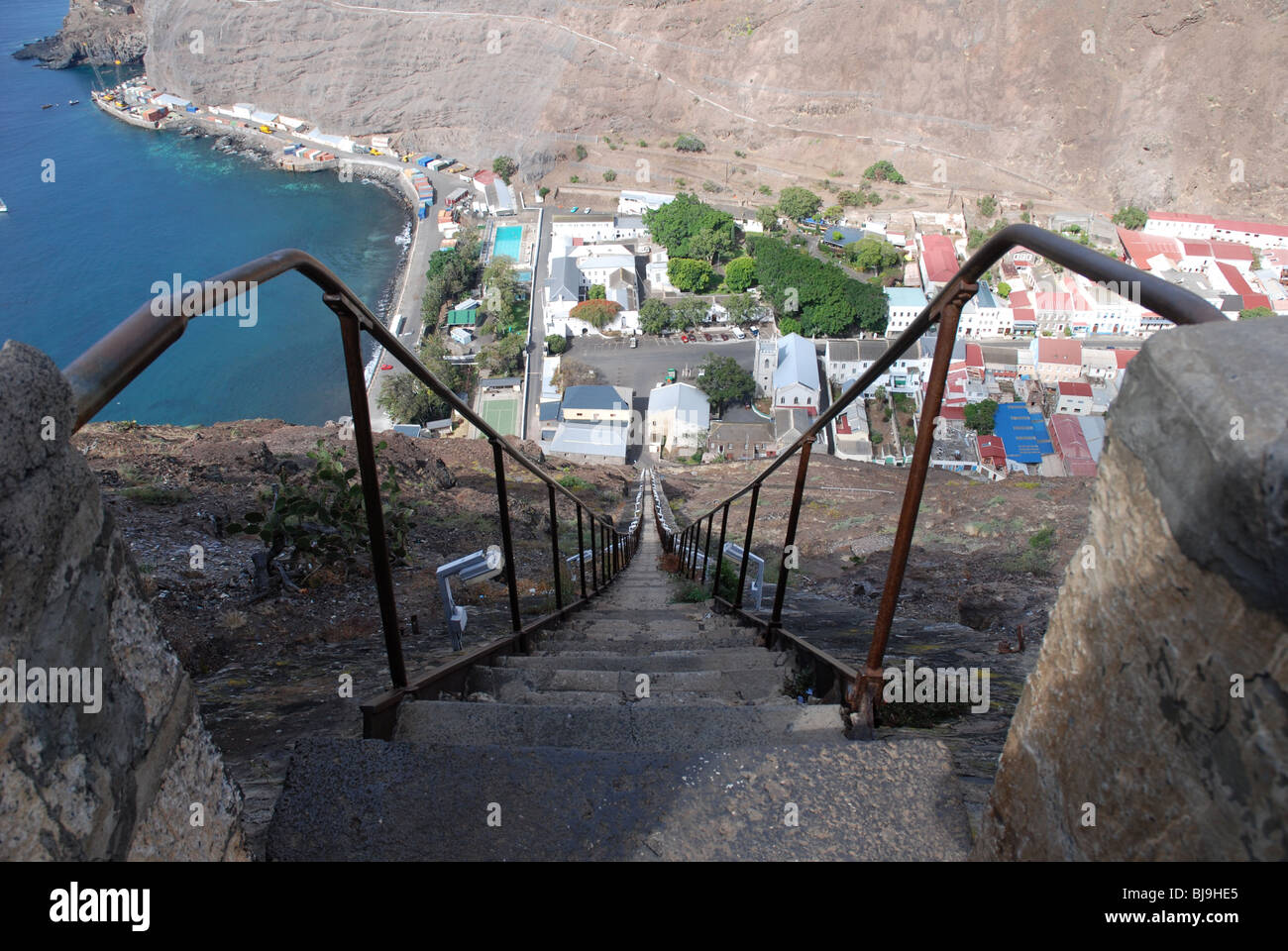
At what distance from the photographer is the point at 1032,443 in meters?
28.9

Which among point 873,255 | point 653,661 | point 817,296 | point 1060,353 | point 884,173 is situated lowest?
point 1060,353

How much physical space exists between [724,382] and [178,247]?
107 feet

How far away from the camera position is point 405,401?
1252 inches

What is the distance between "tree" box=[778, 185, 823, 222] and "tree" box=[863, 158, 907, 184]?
5.06m

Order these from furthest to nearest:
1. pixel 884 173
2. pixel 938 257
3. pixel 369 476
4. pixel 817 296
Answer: pixel 884 173 → pixel 938 257 → pixel 817 296 → pixel 369 476

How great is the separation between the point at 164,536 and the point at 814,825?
5995mm

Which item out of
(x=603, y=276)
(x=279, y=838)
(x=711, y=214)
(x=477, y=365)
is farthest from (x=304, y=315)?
(x=279, y=838)

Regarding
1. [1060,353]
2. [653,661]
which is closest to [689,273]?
[1060,353]

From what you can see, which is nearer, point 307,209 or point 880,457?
point 880,457

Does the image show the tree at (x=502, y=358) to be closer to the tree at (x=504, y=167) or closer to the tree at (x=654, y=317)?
the tree at (x=654, y=317)

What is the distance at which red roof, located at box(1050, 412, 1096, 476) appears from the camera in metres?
27.4

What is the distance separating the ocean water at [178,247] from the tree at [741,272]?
17330 millimetres

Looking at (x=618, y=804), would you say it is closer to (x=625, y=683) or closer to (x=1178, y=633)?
(x=1178, y=633)

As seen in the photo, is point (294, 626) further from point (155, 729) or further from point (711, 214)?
point (711, 214)
